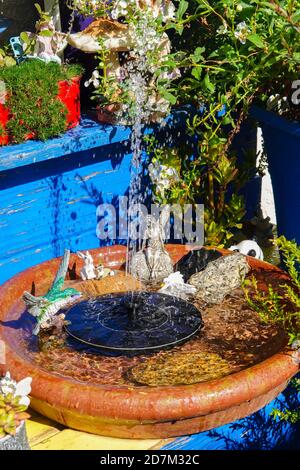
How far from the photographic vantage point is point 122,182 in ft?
10.6

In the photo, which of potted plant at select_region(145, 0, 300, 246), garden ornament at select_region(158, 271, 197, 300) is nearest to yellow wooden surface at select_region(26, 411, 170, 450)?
garden ornament at select_region(158, 271, 197, 300)

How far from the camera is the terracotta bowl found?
6.55 feet

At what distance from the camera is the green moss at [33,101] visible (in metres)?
2.75

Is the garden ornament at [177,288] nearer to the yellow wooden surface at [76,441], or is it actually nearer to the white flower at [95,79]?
the yellow wooden surface at [76,441]

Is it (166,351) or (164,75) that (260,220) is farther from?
(166,351)

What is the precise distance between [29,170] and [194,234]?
89cm

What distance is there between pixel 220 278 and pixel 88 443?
0.91 metres

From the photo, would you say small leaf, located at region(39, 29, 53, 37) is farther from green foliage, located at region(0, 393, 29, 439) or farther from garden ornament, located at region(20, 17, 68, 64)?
green foliage, located at region(0, 393, 29, 439)

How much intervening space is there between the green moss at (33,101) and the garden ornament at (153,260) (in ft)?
1.75

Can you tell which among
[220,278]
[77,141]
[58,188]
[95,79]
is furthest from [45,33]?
[220,278]

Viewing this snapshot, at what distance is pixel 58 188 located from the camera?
2.99 meters

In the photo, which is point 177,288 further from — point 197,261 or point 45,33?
point 45,33

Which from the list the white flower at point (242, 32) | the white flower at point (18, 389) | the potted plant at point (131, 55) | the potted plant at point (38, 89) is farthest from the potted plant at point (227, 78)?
the white flower at point (18, 389)

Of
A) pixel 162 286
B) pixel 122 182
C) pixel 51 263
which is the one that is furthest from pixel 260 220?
pixel 51 263
